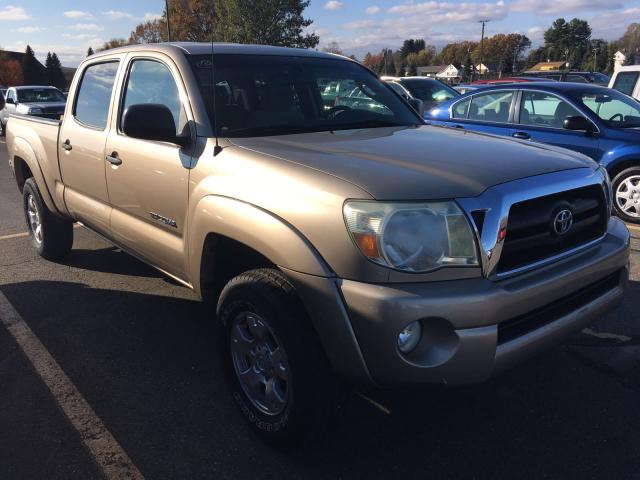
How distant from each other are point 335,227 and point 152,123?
128cm

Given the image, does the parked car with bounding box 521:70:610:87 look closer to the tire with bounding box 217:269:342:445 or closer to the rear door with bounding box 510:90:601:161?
the rear door with bounding box 510:90:601:161

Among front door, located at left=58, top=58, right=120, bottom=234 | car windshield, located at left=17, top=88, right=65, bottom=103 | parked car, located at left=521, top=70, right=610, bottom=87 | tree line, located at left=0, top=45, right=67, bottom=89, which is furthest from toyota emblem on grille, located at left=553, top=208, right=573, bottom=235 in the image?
tree line, located at left=0, top=45, right=67, bottom=89

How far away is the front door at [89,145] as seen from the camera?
3934 mm

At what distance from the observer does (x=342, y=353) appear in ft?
7.30

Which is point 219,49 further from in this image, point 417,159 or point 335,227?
point 335,227

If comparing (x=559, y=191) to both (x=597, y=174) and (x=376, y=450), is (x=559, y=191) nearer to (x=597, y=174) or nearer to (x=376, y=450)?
(x=597, y=174)

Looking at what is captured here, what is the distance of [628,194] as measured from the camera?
641cm

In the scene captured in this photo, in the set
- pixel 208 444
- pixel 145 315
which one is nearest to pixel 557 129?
pixel 145 315

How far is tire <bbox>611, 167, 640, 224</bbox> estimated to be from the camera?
20.7 feet

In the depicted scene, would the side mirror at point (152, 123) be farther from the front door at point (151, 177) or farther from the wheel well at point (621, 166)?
the wheel well at point (621, 166)

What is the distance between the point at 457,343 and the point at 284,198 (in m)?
0.91

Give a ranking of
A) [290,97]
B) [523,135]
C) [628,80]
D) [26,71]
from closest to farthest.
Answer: [290,97], [523,135], [628,80], [26,71]

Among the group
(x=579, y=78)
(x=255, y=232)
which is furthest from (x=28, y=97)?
(x=255, y=232)

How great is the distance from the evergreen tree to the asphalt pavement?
260 ft
